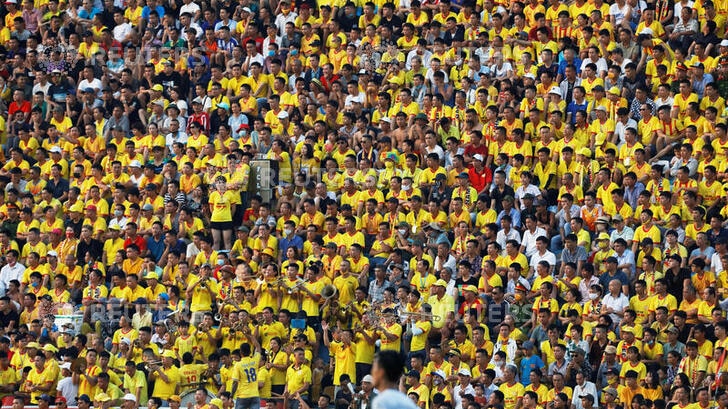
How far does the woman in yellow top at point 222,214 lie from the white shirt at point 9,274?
3.08m

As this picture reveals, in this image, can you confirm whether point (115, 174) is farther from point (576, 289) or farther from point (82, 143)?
point (576, 289)

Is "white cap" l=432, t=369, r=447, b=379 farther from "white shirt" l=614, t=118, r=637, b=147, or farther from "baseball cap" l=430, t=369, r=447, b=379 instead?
"white shirt" l=614, t=118, r=637, b=147

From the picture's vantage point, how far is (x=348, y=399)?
21.1m

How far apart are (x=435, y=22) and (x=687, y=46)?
13.8 feet

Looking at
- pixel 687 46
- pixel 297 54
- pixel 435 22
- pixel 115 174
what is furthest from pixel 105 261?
pixel 687 46

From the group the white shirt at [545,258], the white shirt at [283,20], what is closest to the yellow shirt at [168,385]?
the white shirt at [545,258]

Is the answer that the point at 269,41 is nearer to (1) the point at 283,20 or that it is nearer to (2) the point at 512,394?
(1) the point at 283,20

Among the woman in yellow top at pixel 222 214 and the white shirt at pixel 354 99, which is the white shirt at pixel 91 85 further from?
the white shirt at pixel 354 99

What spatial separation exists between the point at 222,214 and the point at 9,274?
136 inches

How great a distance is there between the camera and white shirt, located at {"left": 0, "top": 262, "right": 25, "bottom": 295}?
2428 cm

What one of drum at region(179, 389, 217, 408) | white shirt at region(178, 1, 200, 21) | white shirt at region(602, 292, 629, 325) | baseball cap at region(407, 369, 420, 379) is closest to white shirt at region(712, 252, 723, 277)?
white shirt at region(602, 292, 629, 325)

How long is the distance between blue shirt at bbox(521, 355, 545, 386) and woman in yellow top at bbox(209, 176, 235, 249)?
551cm

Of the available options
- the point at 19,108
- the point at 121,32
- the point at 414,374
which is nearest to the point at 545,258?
the point at 414,374

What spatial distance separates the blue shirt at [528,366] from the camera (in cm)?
2080
